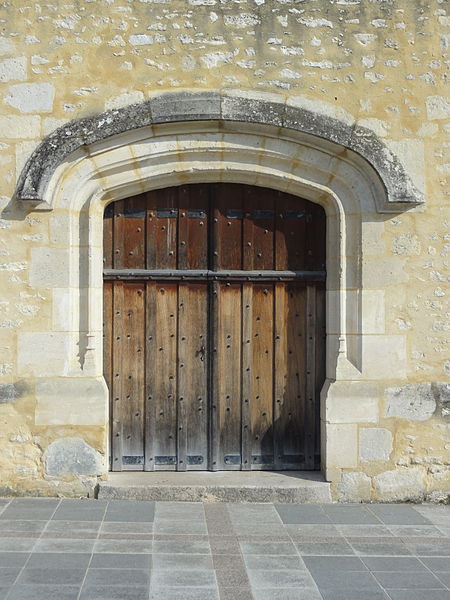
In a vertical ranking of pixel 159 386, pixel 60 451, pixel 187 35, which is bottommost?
pixel 60 451

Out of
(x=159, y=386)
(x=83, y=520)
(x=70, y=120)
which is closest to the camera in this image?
(x=83, y=520)

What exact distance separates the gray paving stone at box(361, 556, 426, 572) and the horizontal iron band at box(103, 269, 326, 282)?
89.0 inches

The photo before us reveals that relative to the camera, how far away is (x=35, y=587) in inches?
160

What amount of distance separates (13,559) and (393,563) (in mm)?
2056

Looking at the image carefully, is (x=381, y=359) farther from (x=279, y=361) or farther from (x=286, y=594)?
(x=286, y=594)

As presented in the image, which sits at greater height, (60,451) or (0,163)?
(0,163)

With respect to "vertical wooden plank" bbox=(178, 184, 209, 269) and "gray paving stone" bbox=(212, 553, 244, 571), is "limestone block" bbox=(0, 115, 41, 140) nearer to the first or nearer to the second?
"vertical wooden plank" bbox=(178, 184, 209, 269)

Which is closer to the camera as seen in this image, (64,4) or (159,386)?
(64,4)

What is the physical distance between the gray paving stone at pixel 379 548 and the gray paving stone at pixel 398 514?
469 mm

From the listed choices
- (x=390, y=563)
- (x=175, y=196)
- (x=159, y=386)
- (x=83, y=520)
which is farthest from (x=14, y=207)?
(x=390, y=563)

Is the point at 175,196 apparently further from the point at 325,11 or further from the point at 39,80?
the point at 325,11

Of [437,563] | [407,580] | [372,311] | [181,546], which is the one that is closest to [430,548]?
[437,563]

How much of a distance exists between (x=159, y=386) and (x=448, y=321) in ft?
7.03

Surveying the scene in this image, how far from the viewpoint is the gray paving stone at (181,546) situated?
4.69 meters
